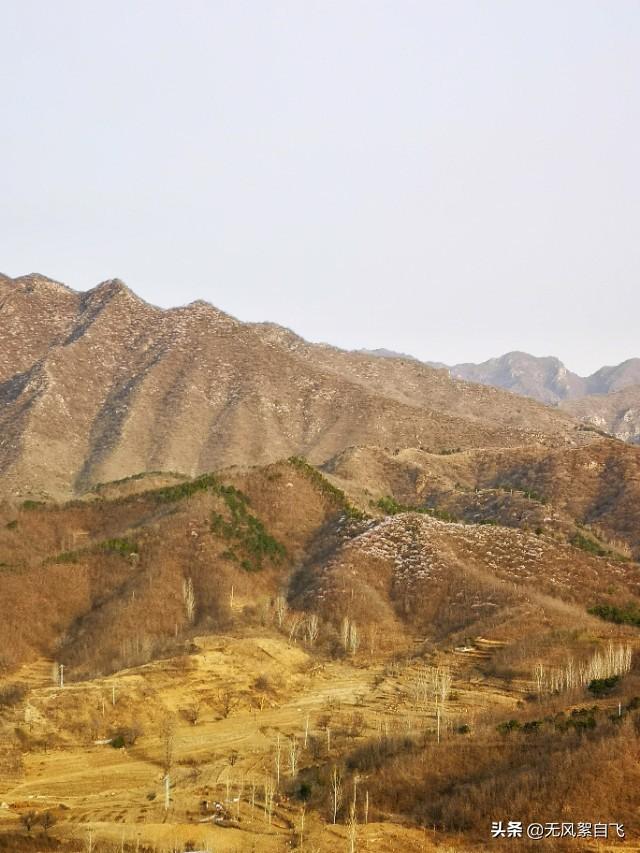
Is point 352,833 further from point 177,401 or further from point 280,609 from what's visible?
point 177,401

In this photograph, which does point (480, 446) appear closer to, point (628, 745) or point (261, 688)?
point (261, 688)

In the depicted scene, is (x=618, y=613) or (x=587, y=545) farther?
(x=587, y=545)

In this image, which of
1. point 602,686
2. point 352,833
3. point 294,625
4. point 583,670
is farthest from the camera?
point 294,625

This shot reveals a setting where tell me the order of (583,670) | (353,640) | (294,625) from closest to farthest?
1. (583,670)
2. (353,640)
3. (294,625)

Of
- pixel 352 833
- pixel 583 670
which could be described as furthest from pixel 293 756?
pixel 583 670

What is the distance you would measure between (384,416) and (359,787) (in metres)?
102

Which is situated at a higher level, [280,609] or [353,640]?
[280,609]

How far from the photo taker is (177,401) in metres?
124

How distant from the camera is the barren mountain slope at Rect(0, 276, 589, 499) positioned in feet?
368

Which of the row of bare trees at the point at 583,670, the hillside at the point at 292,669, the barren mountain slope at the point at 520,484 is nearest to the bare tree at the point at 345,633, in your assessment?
the hillside at the point at 292,669

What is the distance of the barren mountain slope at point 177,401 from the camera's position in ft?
368

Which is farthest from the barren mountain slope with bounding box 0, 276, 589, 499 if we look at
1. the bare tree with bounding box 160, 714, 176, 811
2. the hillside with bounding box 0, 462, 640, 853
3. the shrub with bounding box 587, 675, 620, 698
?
the shrub with bounding box 587, 675, 620, 698

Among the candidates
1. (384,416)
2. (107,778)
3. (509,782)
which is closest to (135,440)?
(384,416)

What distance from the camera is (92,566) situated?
54.8 m
